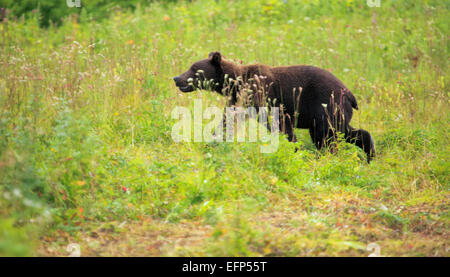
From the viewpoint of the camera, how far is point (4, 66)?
607 centimetres

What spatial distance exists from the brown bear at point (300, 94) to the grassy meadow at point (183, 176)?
0.31 meters

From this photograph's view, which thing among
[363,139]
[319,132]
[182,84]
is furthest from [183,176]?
[363,139]

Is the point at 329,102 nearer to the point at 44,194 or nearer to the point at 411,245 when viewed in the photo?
the point at 411,245

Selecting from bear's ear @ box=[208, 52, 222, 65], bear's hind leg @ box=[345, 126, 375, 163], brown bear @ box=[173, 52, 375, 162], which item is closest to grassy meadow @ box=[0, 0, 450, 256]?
bear's hind leg @ box=[345, 126, 375, 163]

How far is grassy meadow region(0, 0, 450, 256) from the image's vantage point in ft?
12.4

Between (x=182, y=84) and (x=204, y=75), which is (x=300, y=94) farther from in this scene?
(x=182, y=84)

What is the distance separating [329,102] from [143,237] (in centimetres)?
332

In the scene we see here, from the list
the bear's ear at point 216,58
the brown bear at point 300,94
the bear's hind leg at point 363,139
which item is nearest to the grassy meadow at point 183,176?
the bear's hind leg at point 363,139

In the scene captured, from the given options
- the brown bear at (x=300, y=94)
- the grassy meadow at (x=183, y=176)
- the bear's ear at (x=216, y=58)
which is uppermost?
the bear's ear at (x=216, y=58)

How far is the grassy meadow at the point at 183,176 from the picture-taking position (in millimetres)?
3777

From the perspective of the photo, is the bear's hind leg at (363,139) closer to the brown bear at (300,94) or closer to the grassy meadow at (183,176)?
the brown bear at (300,94)

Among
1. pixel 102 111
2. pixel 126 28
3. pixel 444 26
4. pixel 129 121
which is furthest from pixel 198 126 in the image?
pixel 444 26

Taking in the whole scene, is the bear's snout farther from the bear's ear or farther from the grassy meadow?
the bear's ear

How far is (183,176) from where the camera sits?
4.73 metres
